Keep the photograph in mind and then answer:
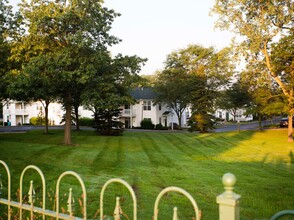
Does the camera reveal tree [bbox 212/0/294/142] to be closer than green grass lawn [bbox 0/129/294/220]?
No

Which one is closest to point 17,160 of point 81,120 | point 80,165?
point 80,165

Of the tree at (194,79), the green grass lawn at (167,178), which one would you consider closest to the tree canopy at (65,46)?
the green grass lawn at (167,178)

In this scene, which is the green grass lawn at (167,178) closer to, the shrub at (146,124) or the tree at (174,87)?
the tree at (174,87)

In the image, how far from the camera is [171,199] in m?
8.46

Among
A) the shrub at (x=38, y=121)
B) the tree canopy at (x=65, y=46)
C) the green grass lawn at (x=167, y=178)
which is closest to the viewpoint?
the green grass lawn at (x=167, y=178)

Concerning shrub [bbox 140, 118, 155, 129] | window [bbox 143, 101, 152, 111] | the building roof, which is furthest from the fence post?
window [bbox 143, 101, 152, 111]

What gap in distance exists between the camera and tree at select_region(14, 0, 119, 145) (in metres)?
18.7

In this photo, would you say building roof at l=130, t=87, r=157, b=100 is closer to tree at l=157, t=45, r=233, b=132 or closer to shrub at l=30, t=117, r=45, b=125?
tree at l=157, t=45, r=233, b=132

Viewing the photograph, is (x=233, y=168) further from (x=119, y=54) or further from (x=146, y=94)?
(x=146, y=94)

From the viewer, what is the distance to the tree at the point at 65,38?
61.3 feet

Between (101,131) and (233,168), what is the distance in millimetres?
21789

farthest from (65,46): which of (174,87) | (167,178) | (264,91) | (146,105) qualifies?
(146,105)

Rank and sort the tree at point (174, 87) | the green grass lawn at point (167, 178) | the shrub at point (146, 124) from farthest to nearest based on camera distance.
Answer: the shrub at point (146, 124)
the tree at point (174, 87)
the green grass lawn at point (167, 178)

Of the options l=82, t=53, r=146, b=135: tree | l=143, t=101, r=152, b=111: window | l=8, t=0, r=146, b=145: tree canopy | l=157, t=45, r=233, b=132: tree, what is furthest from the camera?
l=143, t=101, r=152, b=111: window
